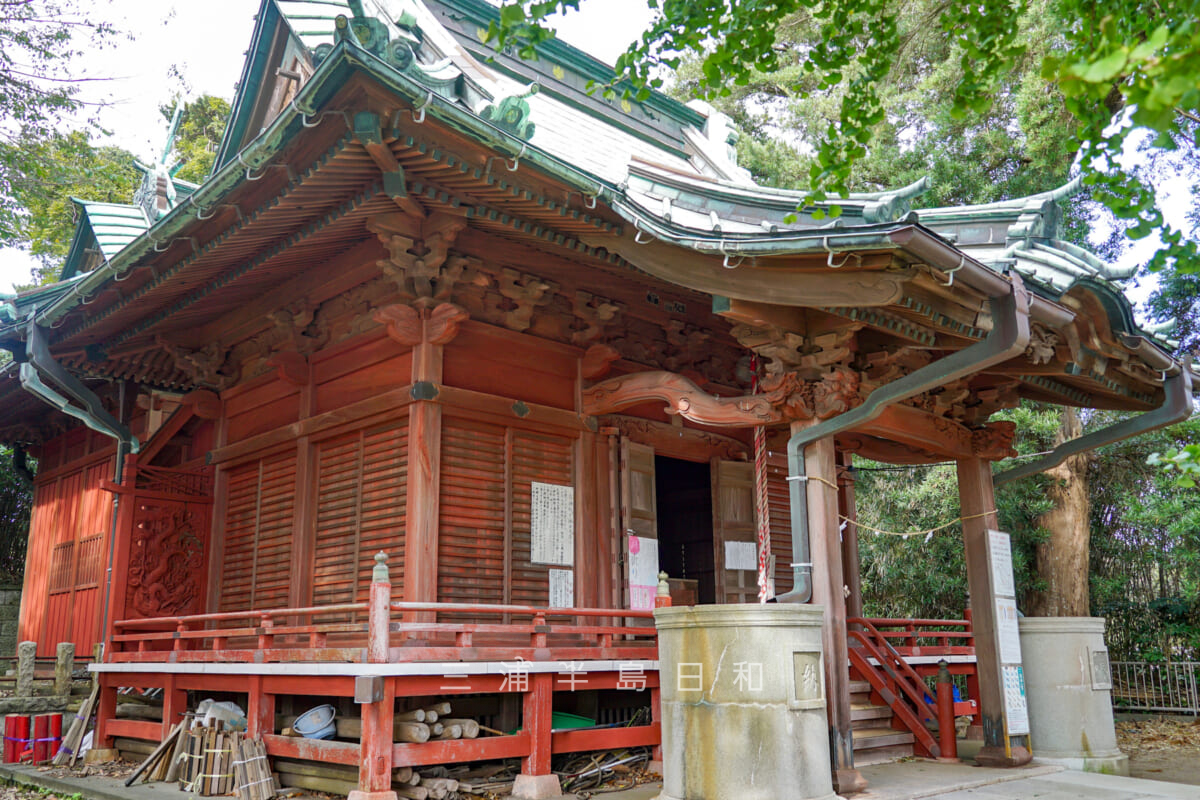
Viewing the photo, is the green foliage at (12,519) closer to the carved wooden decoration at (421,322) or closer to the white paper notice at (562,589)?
the carved wooden decoration at (421,322)

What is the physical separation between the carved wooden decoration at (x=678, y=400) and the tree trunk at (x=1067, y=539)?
9.19 metres

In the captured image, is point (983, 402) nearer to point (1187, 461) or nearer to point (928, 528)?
point (1187, 461)

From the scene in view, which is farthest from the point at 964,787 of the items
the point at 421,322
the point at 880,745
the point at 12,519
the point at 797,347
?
the point at 12,519

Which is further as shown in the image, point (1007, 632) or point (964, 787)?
point (1007, 632)

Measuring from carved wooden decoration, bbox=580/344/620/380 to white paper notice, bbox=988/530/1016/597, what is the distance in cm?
351

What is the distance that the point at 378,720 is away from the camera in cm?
595

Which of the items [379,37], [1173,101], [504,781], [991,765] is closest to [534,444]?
[504,781]

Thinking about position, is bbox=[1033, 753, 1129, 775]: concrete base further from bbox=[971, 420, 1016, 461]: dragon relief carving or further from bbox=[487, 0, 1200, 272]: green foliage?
bbox=[487, 0, 1200, 272]: green foliage

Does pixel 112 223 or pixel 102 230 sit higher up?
pixel 112 223

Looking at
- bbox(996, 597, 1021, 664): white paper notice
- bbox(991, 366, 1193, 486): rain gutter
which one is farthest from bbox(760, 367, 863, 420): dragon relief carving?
bbox(991, 366, 1193, 486): rain gutter

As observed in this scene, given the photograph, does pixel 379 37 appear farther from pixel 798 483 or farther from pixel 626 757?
pixel 626 757

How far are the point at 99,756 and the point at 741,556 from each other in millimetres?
6200

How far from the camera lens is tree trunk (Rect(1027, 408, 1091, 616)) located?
1463 cm

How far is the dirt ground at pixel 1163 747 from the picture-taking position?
8.49 m
